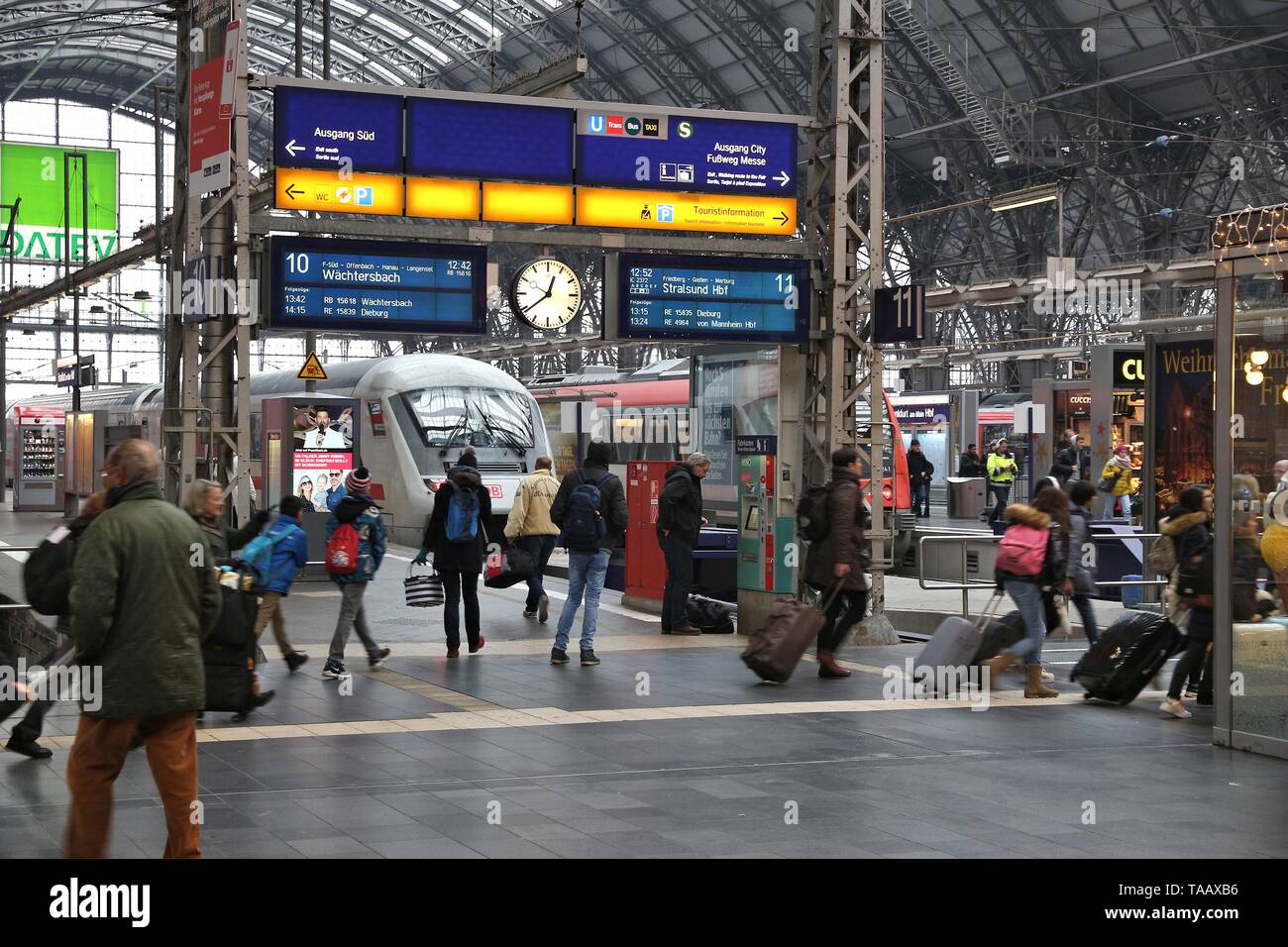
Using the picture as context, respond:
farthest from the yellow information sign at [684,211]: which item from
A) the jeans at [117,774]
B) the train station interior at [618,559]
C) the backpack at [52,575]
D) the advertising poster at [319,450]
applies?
the jeans at [117,774]

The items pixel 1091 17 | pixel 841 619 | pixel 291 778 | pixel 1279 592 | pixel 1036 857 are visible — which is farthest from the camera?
pixel 1091 17

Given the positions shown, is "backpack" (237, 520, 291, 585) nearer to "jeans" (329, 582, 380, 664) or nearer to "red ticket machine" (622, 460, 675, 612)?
"jeans" (329, 582, 380, 664)

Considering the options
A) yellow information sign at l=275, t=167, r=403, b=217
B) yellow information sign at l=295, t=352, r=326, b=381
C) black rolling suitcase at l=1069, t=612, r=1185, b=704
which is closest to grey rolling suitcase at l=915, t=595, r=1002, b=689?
black rolling suitcase at l=1069, t=612, r=1185, b=704

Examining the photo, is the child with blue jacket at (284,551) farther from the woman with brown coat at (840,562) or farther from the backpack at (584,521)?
the woman with brown coat at (840,562)

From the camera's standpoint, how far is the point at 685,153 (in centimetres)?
1441

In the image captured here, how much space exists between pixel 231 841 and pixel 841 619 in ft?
21.7

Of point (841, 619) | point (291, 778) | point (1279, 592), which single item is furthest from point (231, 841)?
point (841, 619)

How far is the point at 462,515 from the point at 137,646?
709cm

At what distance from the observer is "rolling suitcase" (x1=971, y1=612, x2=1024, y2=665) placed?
11578mm

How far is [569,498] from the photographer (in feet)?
42.3

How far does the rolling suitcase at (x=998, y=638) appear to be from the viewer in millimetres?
11578

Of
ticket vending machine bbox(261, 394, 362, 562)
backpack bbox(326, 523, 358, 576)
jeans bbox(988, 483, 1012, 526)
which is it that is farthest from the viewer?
jeans bbox(988, 483, 1012, 526)

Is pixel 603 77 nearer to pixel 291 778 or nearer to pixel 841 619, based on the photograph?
pixel 841 619

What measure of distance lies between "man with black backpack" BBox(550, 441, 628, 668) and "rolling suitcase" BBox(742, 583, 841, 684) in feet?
4.82
